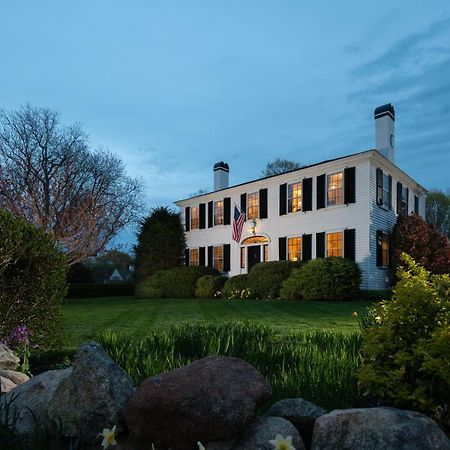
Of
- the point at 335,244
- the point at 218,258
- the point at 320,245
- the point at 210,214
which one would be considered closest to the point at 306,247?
the point at 320,245

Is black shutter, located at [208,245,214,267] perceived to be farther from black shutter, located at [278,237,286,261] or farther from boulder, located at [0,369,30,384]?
boulder, located at [0,369,30,384]

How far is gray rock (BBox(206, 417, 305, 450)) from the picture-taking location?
2.47m

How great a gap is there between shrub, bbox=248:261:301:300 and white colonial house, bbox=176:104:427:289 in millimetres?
1552

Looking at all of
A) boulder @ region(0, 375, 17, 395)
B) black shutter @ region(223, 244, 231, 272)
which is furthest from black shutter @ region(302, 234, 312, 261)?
boulder @ region(0, 375, 17, 395)

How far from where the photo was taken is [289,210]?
2228 centimetres

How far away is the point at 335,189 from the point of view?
20406 millimetres

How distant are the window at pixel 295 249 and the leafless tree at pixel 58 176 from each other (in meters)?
9.67

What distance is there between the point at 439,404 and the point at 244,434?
1.27 meters

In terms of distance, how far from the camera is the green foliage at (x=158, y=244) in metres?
26.8

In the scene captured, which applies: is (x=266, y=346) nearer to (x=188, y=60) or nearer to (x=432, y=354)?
(x=432, y=354)

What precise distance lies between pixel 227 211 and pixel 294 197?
505 centimetres

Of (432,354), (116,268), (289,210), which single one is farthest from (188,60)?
(116,268)

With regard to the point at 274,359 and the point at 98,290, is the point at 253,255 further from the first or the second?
the point at 274,359

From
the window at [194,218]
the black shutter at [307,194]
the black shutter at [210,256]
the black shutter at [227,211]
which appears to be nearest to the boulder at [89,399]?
the black shutter at [307,194]
